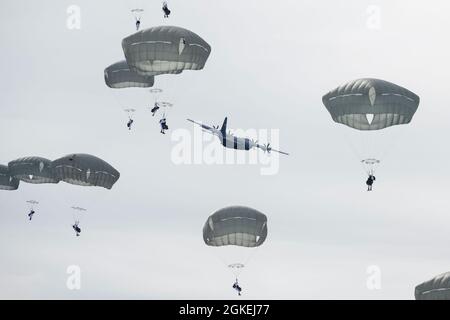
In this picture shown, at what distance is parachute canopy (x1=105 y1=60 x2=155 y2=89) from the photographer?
10569 cm

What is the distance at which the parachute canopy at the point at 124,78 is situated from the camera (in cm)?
10569

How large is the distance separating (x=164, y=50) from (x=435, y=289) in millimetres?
25707

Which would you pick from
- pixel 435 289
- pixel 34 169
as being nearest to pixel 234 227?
pixel 435 289

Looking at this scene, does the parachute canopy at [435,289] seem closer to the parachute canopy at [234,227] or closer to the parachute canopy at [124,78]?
the parachute canopy at [234,227]

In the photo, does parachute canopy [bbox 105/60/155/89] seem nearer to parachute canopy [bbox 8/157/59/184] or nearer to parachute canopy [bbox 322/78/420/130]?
parachute canopy [bbox 8/157/59/184]

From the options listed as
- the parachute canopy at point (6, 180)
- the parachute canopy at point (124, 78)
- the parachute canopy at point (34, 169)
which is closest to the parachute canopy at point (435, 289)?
the parachute canopy at point (124, 78)

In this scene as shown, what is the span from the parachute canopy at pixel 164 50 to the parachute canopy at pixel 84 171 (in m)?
13.0

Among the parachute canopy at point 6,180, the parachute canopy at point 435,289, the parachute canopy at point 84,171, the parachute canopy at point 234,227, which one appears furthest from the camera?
the parachute canopy at point 6,180

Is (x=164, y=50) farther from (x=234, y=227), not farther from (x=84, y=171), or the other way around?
(x=84, y=171)

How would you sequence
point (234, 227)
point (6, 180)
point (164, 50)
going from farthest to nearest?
point (6, 180)
point (234, 227)
point (164, 50)

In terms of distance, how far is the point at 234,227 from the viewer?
316ft
